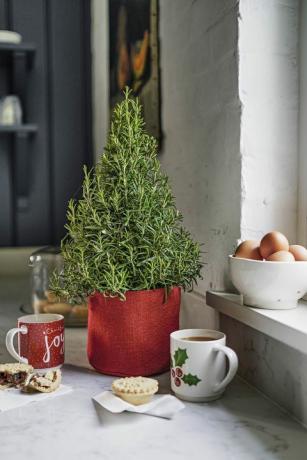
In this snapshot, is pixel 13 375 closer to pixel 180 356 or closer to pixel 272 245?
pixel 180 356

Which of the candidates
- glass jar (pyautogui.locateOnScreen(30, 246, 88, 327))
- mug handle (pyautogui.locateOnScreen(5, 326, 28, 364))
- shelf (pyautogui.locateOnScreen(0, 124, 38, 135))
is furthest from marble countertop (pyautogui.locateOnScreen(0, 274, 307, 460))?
shelf (pyautogui.locateOnScreen(0, 124, 38, 135))

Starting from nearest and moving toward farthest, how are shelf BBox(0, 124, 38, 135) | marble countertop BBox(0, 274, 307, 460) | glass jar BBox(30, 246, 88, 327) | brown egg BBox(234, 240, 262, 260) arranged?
marble countertop BBox(0, 274, 307, 460) < brown egg BBox(234, 240, 262, 260) < glass jar BBox(30, 246, 88, 327) < shelf BBox(0, 124, 38, 135)

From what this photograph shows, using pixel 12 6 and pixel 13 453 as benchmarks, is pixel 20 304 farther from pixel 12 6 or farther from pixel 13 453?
pixel 12 6

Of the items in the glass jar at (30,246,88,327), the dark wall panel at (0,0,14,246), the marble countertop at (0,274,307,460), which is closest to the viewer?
the marble countertop at (0,274,307,460)

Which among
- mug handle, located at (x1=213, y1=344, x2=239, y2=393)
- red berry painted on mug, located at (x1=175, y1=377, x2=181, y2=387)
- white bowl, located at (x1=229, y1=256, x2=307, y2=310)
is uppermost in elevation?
white bowl, located at (x1=229, y1=256, x2=307, y2=310)

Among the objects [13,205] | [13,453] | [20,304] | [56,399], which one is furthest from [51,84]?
[13,453]

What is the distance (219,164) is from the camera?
1084 millimetres

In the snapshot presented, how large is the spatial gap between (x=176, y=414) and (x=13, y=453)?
0.23m

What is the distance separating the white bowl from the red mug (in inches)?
12.5

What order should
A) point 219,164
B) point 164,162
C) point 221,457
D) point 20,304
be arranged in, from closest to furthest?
1. point 221,457
2. point 219,164
3. point 164,162
4. point 20,304

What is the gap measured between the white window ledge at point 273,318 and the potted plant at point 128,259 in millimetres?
87

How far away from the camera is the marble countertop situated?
26.5 inches

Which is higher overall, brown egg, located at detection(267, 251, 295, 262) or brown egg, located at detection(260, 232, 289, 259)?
brown egg, located at detection(260, 232, 289, 259)

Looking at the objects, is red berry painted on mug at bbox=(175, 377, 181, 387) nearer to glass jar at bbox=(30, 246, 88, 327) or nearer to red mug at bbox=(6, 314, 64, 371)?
red mug at bbox=(6, 314, 64, 371)
